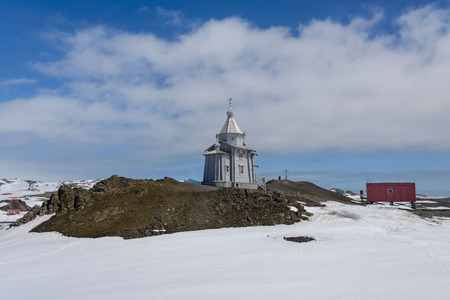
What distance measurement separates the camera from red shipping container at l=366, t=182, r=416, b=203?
47.1m

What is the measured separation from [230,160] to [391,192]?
27.2 m

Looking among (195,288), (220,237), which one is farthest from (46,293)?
(220,237)

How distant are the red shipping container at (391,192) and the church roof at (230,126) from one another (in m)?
24.0

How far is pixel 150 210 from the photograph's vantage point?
24906 millimetres

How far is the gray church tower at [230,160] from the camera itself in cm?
4131

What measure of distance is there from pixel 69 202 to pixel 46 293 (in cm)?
1821

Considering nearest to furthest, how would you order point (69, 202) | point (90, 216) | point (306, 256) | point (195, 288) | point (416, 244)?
1. point (195, 288)
2. point (306, 256)
3. point (416, 244)
4. point (90, 216)
5. point (69, 202)

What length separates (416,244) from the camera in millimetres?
18062

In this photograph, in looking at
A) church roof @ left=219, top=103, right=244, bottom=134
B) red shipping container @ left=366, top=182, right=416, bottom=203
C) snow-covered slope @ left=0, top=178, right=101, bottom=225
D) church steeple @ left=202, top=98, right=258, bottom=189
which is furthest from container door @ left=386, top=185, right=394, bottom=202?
snow-covered slope @ left=0, top=178, right=101, bottom=225

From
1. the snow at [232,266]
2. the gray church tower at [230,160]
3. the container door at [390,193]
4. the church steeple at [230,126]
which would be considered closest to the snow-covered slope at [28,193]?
the snow at [232,266]

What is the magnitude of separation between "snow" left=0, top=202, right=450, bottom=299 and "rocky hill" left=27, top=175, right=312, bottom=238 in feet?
5.10

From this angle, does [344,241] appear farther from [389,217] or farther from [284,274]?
[389,217]

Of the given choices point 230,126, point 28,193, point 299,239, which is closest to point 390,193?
point 230,126

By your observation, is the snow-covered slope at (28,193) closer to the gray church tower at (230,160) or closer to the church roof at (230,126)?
the gray church tower at (230,160)
